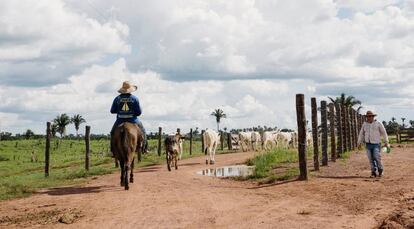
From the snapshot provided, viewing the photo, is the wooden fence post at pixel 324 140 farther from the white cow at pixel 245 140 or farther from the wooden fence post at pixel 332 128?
the white cow at pixel 245 140

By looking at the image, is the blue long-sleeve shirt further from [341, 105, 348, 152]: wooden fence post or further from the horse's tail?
[341, 105, 348, 152]: wooden fence post

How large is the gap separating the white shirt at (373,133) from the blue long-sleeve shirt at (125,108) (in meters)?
6.97

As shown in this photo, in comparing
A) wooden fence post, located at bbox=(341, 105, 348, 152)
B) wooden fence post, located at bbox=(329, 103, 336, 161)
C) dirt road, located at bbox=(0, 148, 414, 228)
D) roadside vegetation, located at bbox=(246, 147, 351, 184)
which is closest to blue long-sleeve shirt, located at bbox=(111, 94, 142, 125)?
→ dirt road, located at bbox=(0, 148, 414, 228)

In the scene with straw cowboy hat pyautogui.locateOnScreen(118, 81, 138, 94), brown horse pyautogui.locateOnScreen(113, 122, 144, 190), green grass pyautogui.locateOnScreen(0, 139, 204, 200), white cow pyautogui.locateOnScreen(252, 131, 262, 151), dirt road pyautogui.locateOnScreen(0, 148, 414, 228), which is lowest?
dirt road pyautogui.locateOnScreen(0, 148, 414, 228)

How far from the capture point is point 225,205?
35.2 ft

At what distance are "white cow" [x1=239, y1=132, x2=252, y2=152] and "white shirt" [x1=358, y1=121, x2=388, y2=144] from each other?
903 inches

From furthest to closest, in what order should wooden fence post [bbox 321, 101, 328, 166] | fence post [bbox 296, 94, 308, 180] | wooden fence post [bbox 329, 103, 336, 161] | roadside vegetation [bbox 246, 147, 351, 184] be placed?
wooden fence post [bbox 329, 103, 336, 161] → wooden fence post [bbox 321, 101, 328, 166] → roadside vegetation [bbox 246, 147, 351, 184] → fence post [bbox 296, 94, 308, 180]

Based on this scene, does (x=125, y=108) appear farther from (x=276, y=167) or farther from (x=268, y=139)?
(x=268, y=139)

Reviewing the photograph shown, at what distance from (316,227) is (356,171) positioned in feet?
29.6

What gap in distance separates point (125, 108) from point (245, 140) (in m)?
25.1

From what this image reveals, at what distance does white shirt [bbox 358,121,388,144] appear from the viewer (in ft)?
51.2

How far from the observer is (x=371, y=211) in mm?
9711

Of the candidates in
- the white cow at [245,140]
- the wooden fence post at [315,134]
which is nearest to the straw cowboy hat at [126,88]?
the wooden fence post at [315,134]

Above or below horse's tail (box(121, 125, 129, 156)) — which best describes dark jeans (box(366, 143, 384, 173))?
below
